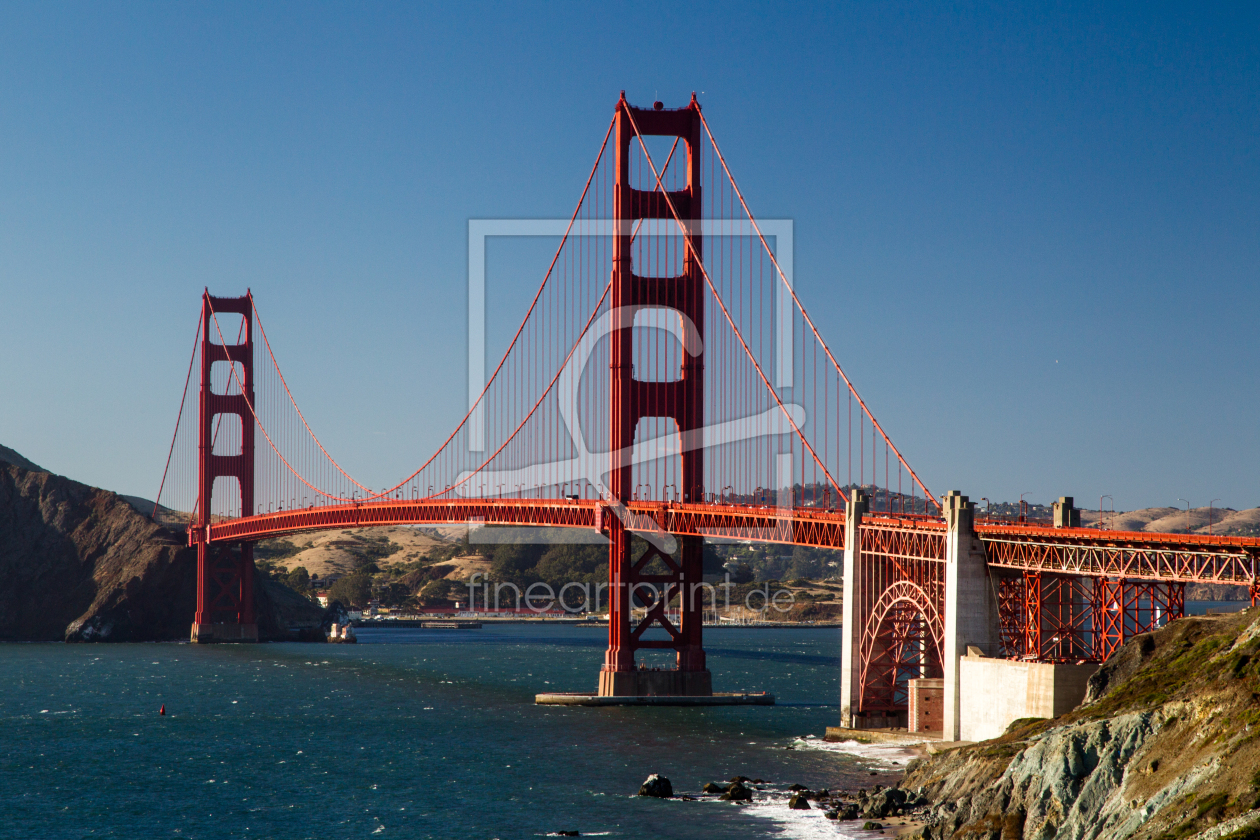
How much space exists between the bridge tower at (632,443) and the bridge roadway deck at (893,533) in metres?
2.75

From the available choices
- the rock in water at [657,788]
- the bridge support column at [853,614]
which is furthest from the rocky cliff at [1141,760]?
the bridge support column at [853,614]

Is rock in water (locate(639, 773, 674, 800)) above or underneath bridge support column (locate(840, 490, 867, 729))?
underneath

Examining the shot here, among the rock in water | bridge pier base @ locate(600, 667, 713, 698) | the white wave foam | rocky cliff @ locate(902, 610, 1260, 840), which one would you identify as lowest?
the rock in water

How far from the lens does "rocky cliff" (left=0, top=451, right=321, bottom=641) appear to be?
13038cm

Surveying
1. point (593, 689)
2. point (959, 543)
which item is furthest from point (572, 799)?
point (593, 689)

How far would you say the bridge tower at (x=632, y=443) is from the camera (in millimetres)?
68500

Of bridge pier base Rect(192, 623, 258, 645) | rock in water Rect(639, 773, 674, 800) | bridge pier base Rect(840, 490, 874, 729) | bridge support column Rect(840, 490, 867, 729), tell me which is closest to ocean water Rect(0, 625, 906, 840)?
rock in water Rect(639, 773, 674, 800)

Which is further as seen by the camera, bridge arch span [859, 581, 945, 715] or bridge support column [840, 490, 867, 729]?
bridge support column [840, 490, 867, 729]

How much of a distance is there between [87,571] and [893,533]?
100700 millimetres

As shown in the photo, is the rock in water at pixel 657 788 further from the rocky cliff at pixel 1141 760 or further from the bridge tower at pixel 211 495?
the bridge tower at pixel 211 495

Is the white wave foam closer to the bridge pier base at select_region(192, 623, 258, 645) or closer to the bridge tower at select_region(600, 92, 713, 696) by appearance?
the bridge tower at select_region(600, 92, 713, 696)

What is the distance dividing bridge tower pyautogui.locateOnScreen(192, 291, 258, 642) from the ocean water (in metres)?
31.6

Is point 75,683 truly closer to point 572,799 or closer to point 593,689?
point 593,689

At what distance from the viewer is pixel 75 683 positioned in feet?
287
